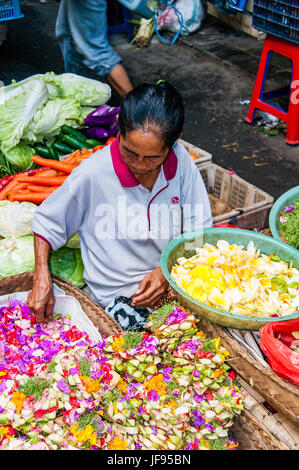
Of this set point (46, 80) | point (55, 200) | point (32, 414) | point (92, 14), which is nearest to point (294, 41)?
point (92, 14)

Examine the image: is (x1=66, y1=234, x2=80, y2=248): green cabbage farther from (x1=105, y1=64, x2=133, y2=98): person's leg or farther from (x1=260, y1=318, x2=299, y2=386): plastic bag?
(x1=105, y1=64, x2=133, y2=98): person's leg

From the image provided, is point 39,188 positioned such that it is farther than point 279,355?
Yes

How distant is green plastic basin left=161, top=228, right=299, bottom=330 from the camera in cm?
188

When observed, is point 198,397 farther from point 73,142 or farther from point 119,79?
point 119,79

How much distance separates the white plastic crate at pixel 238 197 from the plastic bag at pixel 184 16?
4834 mm

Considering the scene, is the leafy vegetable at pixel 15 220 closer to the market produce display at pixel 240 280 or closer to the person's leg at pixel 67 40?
the market produce display at pixel 240 280

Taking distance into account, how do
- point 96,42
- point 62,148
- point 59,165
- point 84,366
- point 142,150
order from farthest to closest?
point 96,42 < point 62,148 < point 59,165 < point 142,150 < point 84,366

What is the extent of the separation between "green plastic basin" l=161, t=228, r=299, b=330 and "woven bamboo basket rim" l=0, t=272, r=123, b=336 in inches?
14.8

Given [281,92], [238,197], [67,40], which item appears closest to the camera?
[238,197]

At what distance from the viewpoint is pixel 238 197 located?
373cm

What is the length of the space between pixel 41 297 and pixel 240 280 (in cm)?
91

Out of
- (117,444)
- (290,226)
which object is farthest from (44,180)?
(117,444)

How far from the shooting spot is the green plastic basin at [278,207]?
251 centimetres

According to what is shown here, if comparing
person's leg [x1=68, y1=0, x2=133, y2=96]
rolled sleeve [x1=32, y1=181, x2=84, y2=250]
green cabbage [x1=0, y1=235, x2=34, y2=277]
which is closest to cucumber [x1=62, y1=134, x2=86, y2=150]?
person's leg [x1=68, y1=0, x2=133, y2=96]
